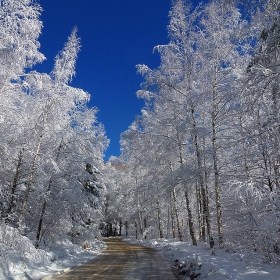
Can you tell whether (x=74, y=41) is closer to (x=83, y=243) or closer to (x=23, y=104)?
(x=23, y=104)

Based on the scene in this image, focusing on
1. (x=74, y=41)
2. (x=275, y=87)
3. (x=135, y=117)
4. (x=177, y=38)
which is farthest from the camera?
(x=135, y=117)

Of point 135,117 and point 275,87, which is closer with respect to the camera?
point 275,87

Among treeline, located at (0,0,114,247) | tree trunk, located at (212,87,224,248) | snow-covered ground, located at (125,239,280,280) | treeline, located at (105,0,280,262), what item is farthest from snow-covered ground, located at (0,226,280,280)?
treeline, located at (0,0,114,247)

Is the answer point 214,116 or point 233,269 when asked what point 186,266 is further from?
point 214,116

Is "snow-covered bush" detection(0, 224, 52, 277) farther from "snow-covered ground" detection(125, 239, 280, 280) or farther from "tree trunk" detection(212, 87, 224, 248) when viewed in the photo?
"tree trunk" detection(212, 87, 224, 248)

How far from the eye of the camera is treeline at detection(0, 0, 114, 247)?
374 inches

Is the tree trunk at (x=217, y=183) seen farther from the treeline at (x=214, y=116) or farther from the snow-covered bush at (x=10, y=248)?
the snow-covered bush at (x=10, y=248)

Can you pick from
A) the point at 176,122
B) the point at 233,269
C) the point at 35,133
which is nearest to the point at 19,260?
the point at 35,133

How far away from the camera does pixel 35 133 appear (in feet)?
36.9

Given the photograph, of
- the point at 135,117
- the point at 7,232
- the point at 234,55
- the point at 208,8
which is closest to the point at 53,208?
the point at 7,232

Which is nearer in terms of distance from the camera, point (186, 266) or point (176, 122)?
point (186, 266)

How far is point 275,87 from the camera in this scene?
5594 mm

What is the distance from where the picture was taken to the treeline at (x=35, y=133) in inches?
374

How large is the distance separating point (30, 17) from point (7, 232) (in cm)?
803
